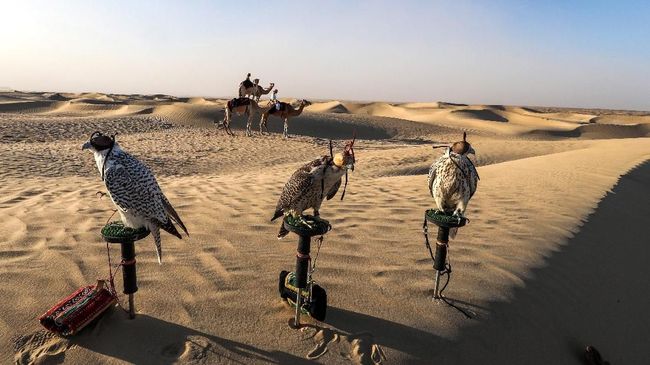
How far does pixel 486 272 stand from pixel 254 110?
1579cm

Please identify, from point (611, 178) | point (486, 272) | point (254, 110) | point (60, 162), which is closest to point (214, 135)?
point (254, 110)

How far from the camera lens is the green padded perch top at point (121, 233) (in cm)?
274

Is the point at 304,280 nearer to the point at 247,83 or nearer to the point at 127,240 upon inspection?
the point at 127,240

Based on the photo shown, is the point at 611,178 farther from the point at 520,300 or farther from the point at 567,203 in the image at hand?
the point at 520,300

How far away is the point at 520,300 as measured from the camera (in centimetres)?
380

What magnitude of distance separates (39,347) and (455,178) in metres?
3.23

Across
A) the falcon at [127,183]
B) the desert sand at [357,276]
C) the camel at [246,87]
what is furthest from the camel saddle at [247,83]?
the falcon at [127,183]

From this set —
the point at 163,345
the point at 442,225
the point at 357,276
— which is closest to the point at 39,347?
the point at 163,345

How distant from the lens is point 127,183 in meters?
2.81

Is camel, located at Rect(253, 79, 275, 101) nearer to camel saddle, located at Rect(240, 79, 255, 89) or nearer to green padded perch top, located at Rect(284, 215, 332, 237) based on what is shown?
camel saddle, located at Rect(240, 79, 255, 89)

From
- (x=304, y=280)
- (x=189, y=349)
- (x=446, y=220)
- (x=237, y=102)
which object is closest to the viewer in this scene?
(x=189, y=349)

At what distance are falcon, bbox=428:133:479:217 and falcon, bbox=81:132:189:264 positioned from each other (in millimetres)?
2164

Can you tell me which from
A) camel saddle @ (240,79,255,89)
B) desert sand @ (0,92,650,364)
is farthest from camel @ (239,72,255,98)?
desert sand @ (0,92,650,364)

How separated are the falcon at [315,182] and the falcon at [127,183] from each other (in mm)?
935
